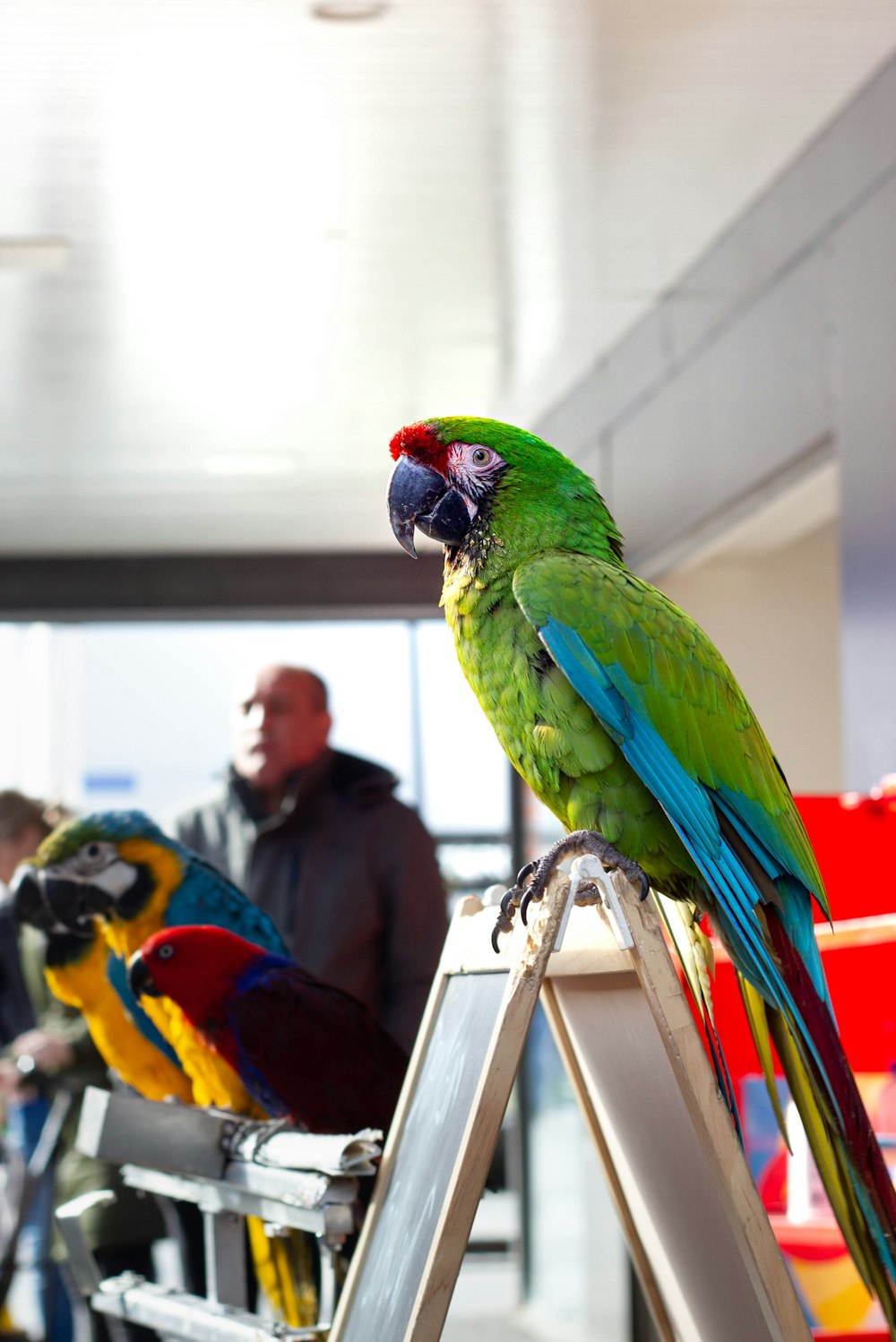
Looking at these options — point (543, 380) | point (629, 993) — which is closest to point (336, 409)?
point (543, 380)

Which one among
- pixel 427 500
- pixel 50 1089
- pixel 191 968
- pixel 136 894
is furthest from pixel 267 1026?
pixel 50 1089

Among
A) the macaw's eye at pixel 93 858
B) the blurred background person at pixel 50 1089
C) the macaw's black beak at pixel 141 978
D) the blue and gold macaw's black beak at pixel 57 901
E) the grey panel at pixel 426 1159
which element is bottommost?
the blurred background person at pixel 50 1089

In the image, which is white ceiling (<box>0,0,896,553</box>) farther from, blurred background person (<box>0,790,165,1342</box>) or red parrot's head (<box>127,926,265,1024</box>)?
red parrot's head (<box>127,926,265,1024</box>)

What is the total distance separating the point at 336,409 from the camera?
213 inches

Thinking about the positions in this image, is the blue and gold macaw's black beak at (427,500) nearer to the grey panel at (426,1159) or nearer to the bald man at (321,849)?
the grey panel at (426,1159)

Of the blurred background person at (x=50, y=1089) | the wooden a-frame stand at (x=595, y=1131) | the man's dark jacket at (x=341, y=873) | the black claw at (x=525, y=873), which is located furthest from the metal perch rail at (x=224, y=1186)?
the man's dark jacket at (x=341, y=873)

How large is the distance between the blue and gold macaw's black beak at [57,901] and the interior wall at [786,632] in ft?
8.99

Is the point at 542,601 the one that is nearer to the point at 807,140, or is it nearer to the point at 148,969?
the point at 148,969

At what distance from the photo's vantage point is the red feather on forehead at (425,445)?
4.91 ft

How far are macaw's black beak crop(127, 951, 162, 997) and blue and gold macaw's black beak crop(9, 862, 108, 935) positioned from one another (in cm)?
17

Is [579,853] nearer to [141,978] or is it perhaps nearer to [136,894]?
[141,978]

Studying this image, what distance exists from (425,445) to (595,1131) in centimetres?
68

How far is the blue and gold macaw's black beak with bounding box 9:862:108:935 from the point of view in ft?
6.22

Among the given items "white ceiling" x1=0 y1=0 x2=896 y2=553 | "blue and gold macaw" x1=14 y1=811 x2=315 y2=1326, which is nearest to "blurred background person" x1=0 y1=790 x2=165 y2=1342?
"blue and gold macaw" x1=14 y1=811 x2=315 y2=1326
